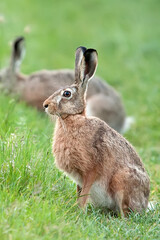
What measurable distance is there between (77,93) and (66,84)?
17.0 feet

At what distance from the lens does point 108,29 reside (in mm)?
18203

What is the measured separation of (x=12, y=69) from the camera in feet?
36.7

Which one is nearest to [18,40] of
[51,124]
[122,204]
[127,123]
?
[127,123]

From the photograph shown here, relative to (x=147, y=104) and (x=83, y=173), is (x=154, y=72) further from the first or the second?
(x=83, y=173)

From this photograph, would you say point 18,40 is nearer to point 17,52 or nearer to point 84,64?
point 17,52

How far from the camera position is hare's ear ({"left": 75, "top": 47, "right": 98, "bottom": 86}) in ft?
16.1

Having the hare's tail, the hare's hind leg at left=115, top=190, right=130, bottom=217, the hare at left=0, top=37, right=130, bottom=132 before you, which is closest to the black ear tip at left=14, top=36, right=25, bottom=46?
the hare at left=0, top=37, right=130, bottom=132

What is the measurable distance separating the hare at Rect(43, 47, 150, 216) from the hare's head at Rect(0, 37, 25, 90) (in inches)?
232

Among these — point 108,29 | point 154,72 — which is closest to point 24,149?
point 154,72

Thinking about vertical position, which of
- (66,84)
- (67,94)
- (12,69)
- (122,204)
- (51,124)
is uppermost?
(12,69)

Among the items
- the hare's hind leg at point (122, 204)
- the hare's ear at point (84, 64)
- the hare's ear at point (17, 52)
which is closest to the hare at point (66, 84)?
the hare's ear at point (17, 52)

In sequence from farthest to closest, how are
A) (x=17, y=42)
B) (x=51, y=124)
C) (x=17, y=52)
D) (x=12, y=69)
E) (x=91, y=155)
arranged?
(x=12, y=69), (x=17, y=52), (x=17, y=42), (x=51, y=124), (x=91, y=155)

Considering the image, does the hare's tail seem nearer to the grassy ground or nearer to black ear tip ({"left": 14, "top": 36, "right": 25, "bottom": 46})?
the grassy ground

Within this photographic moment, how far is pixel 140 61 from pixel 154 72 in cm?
146
